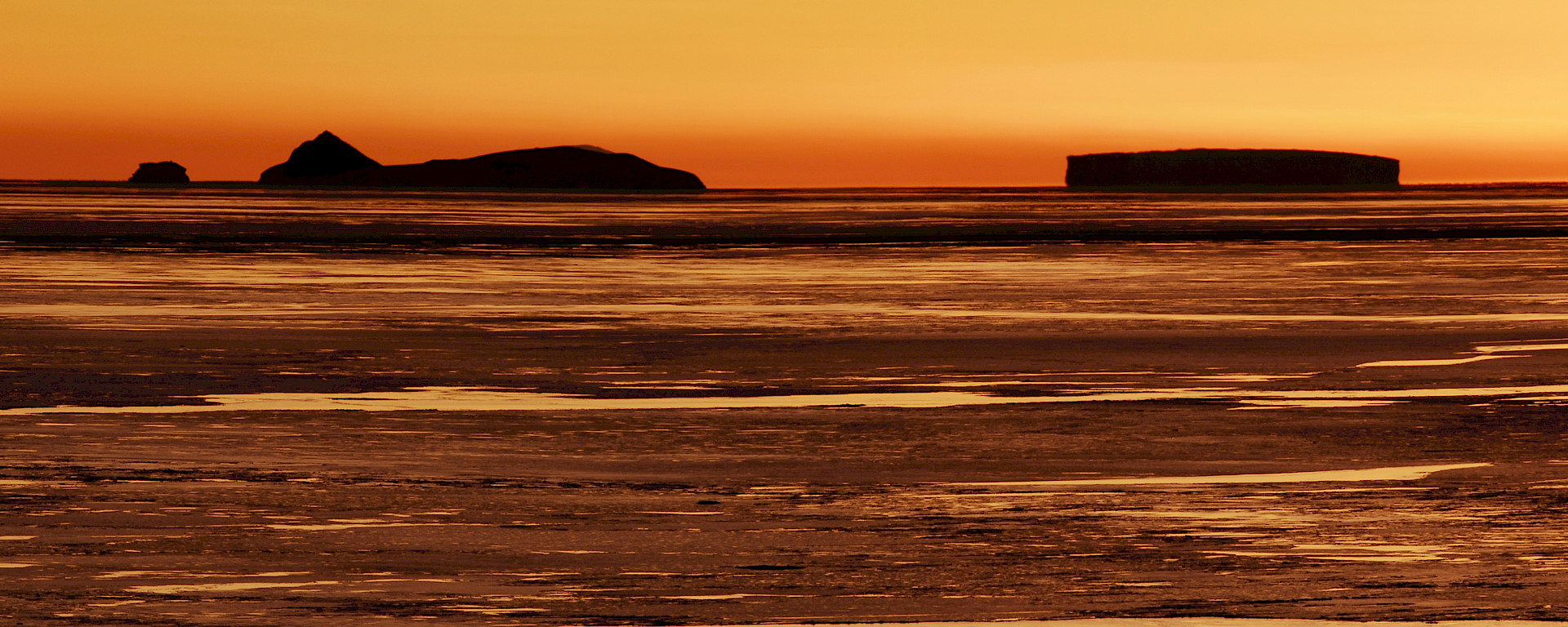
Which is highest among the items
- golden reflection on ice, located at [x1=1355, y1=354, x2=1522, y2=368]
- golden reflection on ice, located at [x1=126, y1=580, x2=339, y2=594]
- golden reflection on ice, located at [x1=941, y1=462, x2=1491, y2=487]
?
golden reflection on ice, located at [x1=126, y1=580, x2=339, y2=594]

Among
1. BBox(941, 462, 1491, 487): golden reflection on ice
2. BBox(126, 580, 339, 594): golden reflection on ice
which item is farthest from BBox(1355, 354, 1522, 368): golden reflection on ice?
BBox(126, 580, 339, 594): golden reflection on ice

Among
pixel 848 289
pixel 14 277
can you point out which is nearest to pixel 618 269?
pixel 848 289

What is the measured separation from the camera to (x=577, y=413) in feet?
39.4

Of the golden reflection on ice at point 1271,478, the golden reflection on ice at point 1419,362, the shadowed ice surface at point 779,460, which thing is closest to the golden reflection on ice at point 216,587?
the shadowed ice surface at point 779,460

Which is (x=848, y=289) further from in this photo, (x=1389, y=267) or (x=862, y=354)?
(x=1389, y=267)

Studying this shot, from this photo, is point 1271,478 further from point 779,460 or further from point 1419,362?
point 1419,362

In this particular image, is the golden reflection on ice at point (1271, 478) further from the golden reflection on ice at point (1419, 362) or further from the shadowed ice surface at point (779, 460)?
the golden reflection on ice at point (1419, 362)

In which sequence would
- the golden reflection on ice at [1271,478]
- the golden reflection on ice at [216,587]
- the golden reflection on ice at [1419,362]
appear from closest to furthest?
the golden reflection on ice at [216,587], the golden reflection on ice at [1271,478], the golden reflection on ice at [1419,362]

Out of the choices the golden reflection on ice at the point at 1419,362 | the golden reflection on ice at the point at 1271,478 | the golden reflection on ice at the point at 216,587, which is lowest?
the golden reflection on ice at the point at 1419,362

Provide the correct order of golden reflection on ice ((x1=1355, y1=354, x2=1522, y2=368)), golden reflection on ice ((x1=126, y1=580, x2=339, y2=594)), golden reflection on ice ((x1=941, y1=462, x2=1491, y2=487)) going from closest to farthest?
golden reflection on ice ((x1=126, y1=580, x2=339, y2=594))
golden reflection on ice ((x1=941, y1=462, x2=1491, y2=487))
golden reflection on ice ((x1=1355, y1=354, x2=1522, y2=368))

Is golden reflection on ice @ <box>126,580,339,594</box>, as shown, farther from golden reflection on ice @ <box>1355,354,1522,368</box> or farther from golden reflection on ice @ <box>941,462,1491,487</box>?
golden reflection on ice @ <box>1355,354,1522,368</box>

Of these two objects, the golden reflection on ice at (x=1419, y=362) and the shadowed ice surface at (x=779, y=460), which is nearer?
the shadowed ice surface at (x=779, y=460)

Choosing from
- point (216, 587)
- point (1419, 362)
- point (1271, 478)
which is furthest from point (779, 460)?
point (1419, 362)

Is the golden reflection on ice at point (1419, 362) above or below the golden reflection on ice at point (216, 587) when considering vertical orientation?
below
